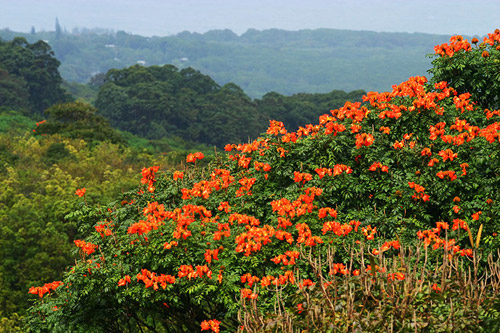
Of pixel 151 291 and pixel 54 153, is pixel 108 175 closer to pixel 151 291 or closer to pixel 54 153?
pixel 54 153

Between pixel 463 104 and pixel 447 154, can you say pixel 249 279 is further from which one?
pixel 463 104

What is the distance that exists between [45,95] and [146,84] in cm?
1056

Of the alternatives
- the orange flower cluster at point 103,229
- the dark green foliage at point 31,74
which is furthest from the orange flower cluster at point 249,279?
the dark green foliage at point 31,74

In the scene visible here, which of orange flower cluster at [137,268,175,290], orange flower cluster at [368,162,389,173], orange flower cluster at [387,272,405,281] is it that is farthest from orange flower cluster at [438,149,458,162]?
orange flower cluster at [137,268,175,290]

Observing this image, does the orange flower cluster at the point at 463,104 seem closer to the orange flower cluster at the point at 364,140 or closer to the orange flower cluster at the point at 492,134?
the orange flower cluster at the point at 492,134

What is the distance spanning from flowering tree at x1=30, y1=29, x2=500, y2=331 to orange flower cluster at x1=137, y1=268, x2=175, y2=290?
1 cm

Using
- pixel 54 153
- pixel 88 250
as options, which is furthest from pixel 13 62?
pixel 88 250

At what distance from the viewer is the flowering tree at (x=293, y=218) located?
16.8 feet

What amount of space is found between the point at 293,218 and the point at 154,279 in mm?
1653

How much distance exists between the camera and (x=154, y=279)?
16.6ft

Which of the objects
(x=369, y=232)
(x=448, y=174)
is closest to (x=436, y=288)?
(x=369, y=232)

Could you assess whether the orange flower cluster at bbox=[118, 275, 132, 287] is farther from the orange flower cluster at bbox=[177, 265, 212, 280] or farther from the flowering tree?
the orange flower cluster at bbox=[177, 265, 212, 280]

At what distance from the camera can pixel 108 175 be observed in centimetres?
2091

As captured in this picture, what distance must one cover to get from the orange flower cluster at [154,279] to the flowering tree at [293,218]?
0.04 ft
